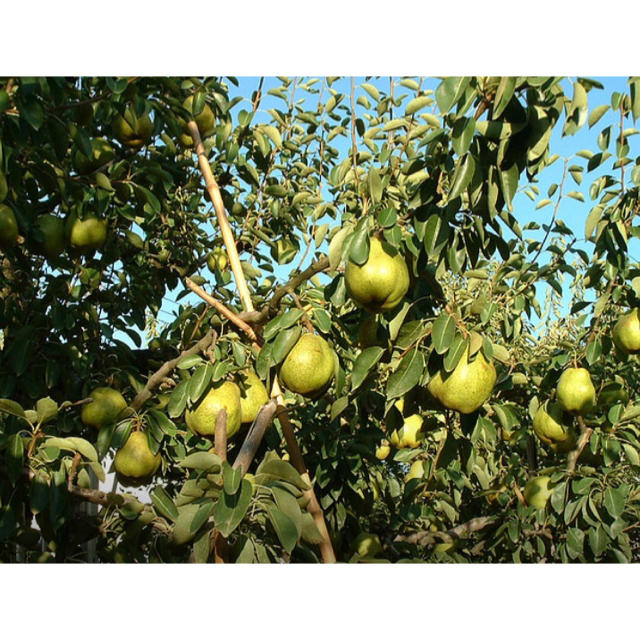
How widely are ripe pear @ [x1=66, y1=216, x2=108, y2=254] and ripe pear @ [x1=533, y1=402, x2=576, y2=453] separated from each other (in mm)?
1370

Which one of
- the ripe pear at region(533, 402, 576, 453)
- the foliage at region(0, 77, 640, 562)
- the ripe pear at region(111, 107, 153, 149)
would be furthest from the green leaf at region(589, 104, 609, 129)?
the ripe pear at region(111, 107, 153, 149)

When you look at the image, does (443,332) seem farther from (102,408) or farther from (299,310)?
(102,408)

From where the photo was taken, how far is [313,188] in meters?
2.28

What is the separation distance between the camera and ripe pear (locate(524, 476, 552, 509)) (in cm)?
201

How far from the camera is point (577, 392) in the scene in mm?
1780

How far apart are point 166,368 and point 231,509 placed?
58 centimetres

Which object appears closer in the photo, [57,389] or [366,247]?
[366,247]

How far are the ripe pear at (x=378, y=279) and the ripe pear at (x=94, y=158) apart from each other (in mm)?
→ 790

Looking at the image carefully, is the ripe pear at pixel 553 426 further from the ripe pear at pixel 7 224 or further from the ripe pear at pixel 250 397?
the ripe pear at pixel 7 224

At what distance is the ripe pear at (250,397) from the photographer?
133 cm

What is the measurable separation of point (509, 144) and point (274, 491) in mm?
597

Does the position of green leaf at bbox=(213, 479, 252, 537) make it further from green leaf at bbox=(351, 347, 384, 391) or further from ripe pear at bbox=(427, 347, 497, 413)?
ripe pear at bbox=(427, 347, 497, 413)

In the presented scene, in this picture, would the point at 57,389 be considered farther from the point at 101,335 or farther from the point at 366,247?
the point at 366,247
